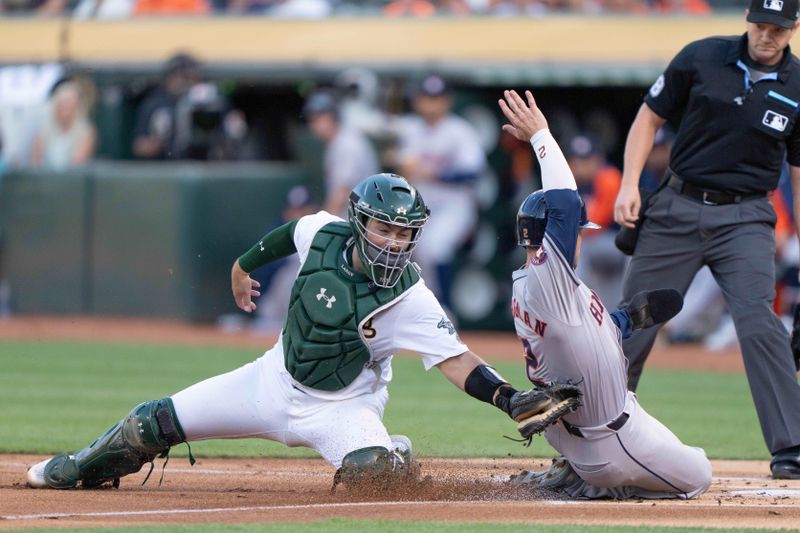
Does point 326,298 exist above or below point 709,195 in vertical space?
below

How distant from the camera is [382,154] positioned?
13.9m

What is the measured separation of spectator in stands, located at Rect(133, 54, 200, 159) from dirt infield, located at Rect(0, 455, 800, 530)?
25.6 ft

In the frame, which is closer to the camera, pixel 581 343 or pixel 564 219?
pixel 564 219

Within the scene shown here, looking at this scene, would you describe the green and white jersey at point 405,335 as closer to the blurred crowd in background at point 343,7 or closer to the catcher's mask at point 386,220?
the catcher's mask at point 386,220

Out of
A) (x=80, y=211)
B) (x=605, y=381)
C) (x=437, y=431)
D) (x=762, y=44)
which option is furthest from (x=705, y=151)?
(x=80, y=211)

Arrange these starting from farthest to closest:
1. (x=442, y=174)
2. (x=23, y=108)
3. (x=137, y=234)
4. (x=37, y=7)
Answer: (x=37, y=7) → (x=23, y=108) → (x=137, y=234) → (x=442, y=174)

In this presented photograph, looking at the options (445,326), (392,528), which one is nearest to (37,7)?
(445,326)

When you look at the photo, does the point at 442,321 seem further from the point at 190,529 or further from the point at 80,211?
the point at 80,211

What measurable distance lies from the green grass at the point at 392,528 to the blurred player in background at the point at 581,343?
68cm

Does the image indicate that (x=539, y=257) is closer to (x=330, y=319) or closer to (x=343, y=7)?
(x=330, y=319)

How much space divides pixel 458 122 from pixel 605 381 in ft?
27.2

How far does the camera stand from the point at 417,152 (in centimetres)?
1352

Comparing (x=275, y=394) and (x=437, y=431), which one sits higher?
(x=275, y=394)

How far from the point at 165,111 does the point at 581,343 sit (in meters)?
9.63
